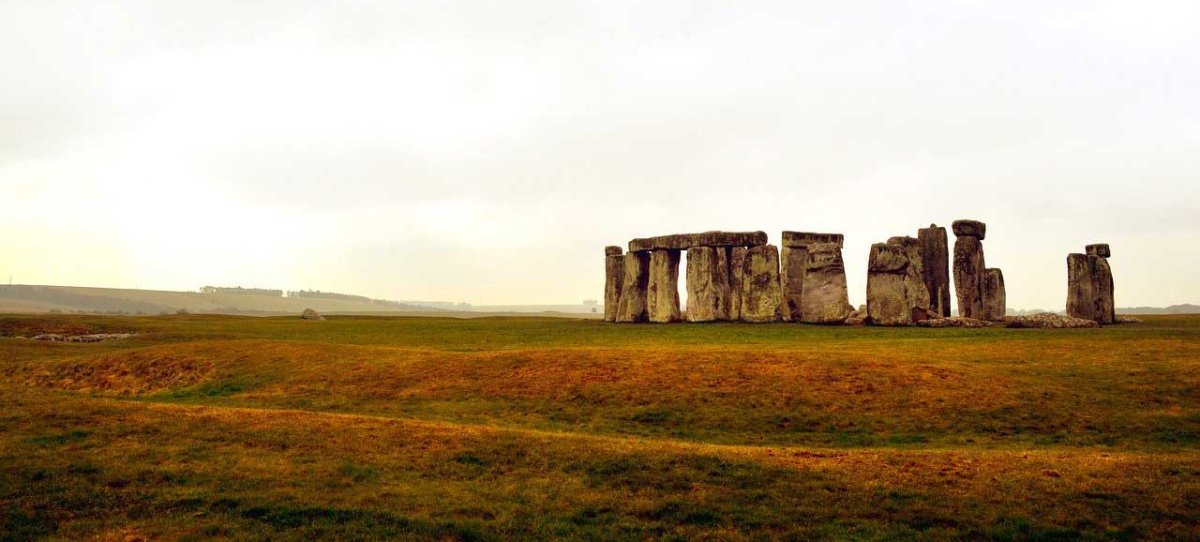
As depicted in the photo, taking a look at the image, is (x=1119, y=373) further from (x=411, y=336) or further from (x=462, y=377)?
(x=411, y=336)

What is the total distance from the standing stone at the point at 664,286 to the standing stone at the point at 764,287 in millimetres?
4167

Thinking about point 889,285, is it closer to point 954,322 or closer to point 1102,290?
point 954,322

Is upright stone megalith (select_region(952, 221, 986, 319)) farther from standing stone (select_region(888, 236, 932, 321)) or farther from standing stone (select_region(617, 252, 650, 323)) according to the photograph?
standing stone (select_region(617, 252, 650, 323))

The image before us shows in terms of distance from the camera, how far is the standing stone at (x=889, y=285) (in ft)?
113

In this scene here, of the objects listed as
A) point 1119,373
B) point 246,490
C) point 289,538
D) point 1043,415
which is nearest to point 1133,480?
Result: point 1043,415

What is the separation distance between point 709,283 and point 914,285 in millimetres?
9641

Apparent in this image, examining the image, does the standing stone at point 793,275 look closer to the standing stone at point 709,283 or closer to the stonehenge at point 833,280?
A: the stonehenge at point 833,280

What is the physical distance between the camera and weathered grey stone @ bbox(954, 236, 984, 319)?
36.5m

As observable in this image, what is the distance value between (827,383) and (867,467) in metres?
6.51

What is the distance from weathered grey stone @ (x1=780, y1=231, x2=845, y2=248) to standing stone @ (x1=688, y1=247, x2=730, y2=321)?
3234 millimetres

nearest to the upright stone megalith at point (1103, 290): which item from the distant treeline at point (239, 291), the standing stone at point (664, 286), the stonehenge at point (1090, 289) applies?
the stonehenge at point (1090, 289)

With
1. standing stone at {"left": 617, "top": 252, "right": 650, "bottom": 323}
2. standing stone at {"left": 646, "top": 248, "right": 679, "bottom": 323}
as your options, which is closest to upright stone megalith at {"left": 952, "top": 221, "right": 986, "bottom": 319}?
standing stone at {"left": 646, "top": 248, "right": 679, "bottom": 323}

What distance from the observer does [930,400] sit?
16.0m

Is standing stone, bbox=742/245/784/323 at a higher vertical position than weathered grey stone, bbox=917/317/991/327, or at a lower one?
higher
